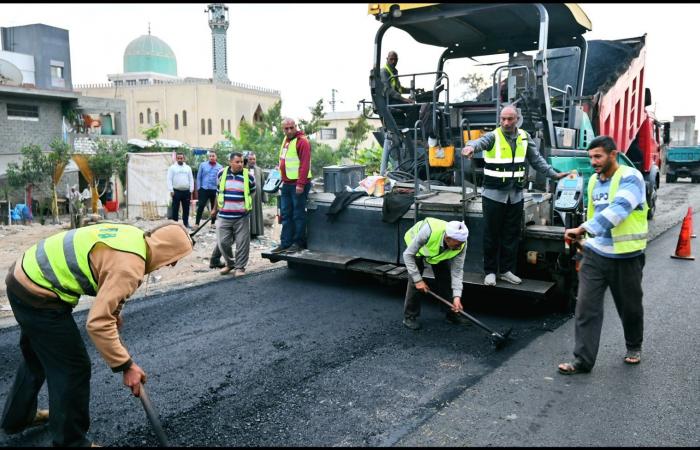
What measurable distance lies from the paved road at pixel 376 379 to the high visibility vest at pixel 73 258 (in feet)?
2.96

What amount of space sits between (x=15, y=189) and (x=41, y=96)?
16.8ft

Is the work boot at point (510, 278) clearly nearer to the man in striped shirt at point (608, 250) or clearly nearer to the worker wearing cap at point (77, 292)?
the man in striped shirt at point (608, 250)

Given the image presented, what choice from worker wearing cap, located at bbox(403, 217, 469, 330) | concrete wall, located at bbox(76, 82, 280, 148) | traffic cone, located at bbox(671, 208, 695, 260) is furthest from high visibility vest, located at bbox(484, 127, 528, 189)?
concrete wall, located at bbox(76, 82, 280, 148)

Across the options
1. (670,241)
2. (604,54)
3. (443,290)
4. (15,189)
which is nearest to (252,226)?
(443,290)

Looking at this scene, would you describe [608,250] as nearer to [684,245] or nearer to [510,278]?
[510,278]

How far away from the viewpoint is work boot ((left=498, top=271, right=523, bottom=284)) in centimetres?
507

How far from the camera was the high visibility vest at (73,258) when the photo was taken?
2656 millimetres

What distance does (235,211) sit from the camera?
6852 mm

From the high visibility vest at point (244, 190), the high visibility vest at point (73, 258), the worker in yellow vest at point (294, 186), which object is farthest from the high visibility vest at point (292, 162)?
the high visibility vest at point (73, 258)

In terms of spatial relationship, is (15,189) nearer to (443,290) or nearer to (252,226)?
(252,226)

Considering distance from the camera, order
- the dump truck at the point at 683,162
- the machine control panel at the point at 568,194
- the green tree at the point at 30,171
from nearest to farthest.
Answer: the machine control panel at the point at 568,194 → the green tree at the point at 30,171 → the dump truck at the point at 683,162

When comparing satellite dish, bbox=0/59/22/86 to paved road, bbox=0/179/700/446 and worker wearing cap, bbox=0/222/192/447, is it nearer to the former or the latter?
paved road, bbox=0/179/700/446

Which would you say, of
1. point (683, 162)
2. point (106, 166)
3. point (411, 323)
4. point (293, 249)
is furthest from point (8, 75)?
point (683, 162)

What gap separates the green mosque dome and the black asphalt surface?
126 ft
